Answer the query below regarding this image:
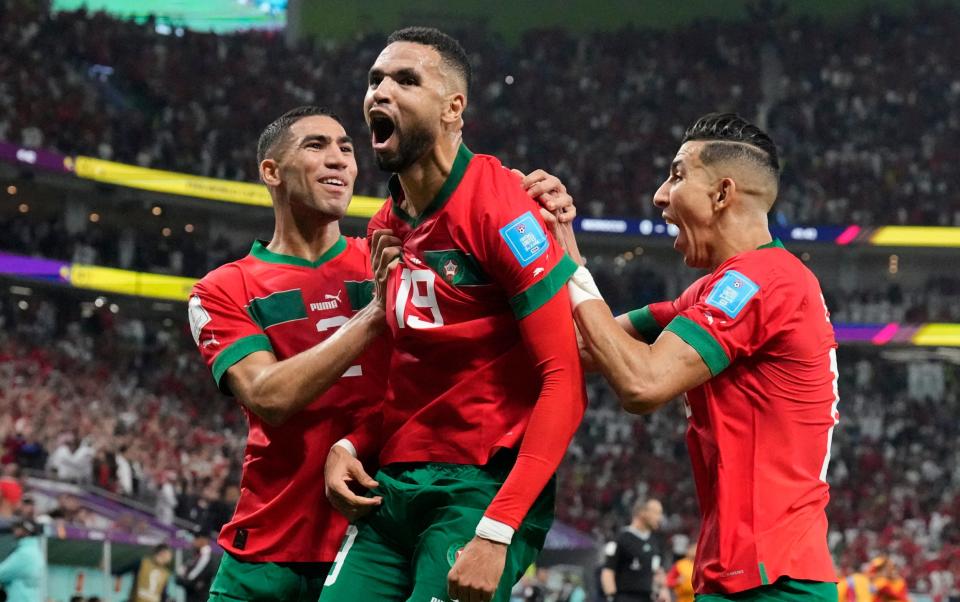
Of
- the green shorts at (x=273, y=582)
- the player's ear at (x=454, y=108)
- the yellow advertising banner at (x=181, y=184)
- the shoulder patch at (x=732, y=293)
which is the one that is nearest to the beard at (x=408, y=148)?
the player's ear at (x=454, y=108)

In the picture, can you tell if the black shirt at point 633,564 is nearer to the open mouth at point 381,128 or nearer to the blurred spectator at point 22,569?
the blurred spectator at point 22,569

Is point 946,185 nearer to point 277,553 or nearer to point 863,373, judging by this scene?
point 863,373

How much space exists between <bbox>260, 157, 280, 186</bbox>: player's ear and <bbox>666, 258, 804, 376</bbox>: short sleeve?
74.5 inches

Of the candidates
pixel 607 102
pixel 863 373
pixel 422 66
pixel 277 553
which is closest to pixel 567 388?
pixel 422 66

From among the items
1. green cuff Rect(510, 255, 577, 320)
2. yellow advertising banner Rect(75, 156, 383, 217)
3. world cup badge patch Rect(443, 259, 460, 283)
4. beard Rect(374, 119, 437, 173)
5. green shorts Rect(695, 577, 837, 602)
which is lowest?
green shorts Rect(695, 577, 837, 602)

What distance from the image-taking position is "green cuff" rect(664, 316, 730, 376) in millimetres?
3568

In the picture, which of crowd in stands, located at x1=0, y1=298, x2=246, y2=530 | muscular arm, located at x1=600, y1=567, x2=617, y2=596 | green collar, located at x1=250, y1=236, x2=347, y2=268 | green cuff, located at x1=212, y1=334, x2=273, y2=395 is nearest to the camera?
green cuff, located at x1=212, y1=334, x2=273, y2=395

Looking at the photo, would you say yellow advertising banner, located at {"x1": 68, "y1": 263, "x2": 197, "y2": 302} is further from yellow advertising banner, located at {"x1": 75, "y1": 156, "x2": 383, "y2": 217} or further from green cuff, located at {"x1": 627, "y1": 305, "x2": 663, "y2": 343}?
green cuff, located at {"x1": 627, "y1": 305, "x2": 663, "y2": 343}

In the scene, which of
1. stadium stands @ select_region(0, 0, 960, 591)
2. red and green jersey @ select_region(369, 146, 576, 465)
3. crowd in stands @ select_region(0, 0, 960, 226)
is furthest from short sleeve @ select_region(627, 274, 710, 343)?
crowd in stands @ select_region(0, 0, 960, 226)

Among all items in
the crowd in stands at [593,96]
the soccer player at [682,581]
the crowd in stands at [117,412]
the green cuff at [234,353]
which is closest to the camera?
the green cuff at [234,353]

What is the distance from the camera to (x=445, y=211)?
3.59m

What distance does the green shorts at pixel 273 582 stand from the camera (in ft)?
14.1

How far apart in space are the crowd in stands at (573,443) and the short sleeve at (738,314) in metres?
14.4

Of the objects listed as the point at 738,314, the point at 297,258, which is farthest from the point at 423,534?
the point at 297,258
